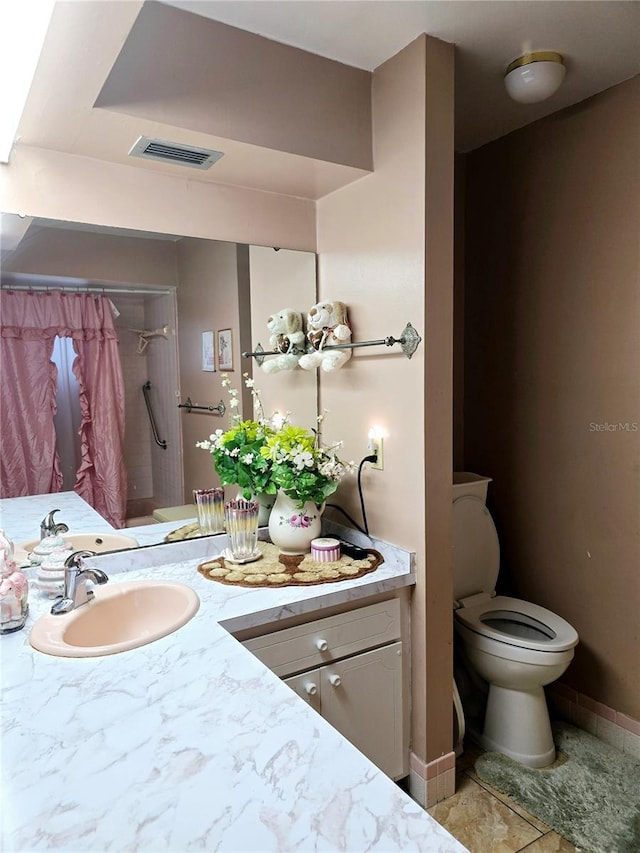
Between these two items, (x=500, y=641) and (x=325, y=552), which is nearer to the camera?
(x=325, y=552)

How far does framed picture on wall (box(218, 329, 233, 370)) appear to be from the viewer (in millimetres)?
2121

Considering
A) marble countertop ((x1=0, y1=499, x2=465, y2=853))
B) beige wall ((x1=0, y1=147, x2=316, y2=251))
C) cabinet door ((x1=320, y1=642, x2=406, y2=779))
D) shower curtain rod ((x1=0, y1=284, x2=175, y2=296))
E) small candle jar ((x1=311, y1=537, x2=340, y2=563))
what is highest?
beige wall ((x1=0, y1=147, x2=316, y2=251))

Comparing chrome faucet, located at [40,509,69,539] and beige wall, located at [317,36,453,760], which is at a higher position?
beige wall, located at [317,36,453,760]

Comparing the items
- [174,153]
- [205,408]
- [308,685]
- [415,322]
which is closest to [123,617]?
[308,685]

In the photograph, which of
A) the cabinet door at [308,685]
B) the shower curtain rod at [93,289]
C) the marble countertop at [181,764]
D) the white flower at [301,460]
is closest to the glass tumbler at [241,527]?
the white flower at [301,460]

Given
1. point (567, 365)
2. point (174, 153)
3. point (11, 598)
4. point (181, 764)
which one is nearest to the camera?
point (181, 764)

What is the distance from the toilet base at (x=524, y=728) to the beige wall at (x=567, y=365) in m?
0.32

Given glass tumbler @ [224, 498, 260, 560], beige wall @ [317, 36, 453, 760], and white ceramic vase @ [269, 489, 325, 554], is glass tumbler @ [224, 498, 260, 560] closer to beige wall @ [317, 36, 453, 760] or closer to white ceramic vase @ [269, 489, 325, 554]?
white ceramic vase @ [269, 489, 325, 554]

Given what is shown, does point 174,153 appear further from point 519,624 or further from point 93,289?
point 519,624

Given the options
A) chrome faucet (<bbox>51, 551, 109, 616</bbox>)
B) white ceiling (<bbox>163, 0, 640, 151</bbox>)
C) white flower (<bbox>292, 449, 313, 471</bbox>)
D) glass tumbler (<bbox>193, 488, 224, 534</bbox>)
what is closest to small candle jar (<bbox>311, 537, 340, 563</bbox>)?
white flower (<bbox>292, 449, 313, 471</bbox>)

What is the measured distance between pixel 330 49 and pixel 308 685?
6.28 feet

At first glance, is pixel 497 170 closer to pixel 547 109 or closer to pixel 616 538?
pixel 547 109

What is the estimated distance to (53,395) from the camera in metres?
1.81

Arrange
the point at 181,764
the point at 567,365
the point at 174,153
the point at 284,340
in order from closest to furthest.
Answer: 1. the point at 181,764
2. the point at 174,153
3. the point at 284,340
4. the point at 567,365
